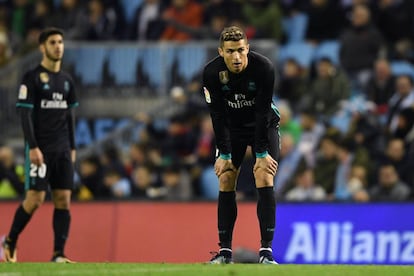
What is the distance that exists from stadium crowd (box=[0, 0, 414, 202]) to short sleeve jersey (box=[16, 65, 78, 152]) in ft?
10.5

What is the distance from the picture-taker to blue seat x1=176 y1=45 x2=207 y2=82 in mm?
21547

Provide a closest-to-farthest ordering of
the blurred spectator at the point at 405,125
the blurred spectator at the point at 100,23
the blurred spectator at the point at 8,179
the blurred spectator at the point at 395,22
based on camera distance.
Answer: the blurred spectator at the point at 8,179 → the blurred spectator at the point at 405,125 → the blurred spectator at the point at 395,22 → the blurred spectator at the point at 100,23

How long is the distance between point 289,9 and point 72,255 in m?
7.42

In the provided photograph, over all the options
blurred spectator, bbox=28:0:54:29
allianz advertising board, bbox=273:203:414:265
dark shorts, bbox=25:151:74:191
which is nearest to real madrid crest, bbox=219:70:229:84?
dark shorts, bbox=25:151:74:191

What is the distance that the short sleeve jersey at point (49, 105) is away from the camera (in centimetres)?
1401

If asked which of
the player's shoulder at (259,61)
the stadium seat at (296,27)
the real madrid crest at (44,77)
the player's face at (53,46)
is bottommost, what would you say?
the real madrid crest at (44,77)

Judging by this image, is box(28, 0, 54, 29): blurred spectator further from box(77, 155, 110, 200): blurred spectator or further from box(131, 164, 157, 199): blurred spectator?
box(131, 164, 157, 199): blurred spectator

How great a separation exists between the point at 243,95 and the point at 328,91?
317 inches

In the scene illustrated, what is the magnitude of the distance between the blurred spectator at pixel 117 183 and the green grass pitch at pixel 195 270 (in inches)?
292

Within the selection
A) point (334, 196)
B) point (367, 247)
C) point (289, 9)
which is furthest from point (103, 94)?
point (367, 247)

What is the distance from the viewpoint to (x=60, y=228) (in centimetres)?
1420

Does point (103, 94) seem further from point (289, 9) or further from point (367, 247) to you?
point (367, 247)

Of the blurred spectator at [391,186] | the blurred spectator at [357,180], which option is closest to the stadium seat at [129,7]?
the blurred spectator at [357,180]

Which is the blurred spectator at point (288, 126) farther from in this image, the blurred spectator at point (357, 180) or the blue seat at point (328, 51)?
the blue seat at point (328, 51)
